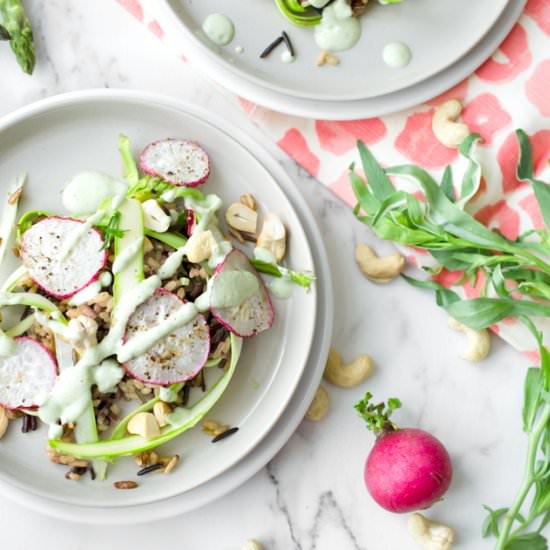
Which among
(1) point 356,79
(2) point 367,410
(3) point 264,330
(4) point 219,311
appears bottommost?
(2) point 367,410

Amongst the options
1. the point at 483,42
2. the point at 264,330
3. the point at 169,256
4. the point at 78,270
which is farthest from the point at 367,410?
the point at 483,42

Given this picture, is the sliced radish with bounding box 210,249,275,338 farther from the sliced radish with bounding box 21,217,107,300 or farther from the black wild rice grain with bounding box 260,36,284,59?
the black wild rice grain with bounding box 260,36,284,59

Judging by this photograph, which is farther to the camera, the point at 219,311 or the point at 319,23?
the point at 319,23

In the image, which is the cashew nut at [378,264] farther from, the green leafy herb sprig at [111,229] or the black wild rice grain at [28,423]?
the black wild rice grain at [28,423]

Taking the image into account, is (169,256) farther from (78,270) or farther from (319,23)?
(319,23)

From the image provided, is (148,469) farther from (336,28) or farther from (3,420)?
(336,28)

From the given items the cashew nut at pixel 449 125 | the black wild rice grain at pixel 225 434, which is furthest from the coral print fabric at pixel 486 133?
the black wild rice grain at pixel 225 434
